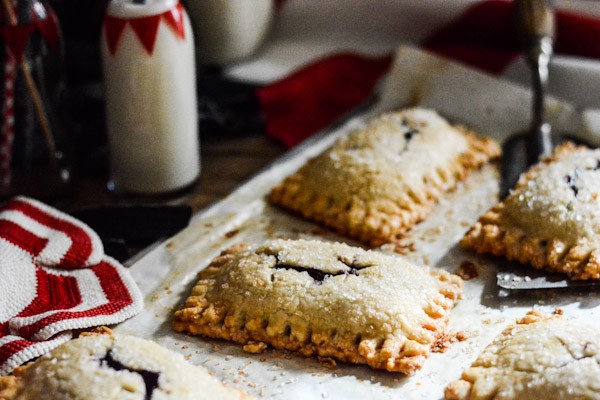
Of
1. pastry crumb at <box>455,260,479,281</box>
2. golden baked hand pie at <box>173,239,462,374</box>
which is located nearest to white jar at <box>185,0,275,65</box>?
golden baked hand pie at <box>173,239,462,374</box>

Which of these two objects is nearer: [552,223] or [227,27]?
[552,223]

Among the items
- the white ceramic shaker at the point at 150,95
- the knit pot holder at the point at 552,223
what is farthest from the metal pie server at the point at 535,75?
the white ceramic shaker at the point at 150,95

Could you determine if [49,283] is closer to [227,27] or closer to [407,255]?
[407,255]

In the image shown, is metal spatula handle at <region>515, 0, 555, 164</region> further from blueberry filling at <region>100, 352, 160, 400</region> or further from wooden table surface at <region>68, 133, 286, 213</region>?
blueberry filling at <region>100, 352, 160, 400</region>

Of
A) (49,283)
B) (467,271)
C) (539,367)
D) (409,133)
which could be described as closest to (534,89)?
(409,133)

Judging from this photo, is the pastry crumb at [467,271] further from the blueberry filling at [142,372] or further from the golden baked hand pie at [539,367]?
the blueberry filling at [142,372]

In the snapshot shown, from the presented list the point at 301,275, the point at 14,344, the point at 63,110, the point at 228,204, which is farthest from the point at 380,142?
the point at 14,344

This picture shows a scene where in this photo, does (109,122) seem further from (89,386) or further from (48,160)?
(89,386)
